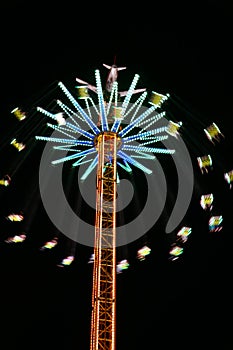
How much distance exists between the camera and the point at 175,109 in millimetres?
26797

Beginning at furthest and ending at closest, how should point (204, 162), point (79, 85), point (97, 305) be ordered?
1. point (204, 162)
2. point (79, 85)
3. point (97, 305)

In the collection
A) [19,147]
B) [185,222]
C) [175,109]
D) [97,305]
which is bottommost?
[97,305]

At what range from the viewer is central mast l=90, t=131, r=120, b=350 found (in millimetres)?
22737

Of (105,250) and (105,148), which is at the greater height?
(105,148)

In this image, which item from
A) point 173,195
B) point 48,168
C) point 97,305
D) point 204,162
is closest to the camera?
point 97,305

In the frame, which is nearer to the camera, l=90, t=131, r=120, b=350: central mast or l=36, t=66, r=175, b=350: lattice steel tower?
l=90, t=131, r=120, b=350: central mast

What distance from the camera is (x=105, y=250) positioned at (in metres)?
25.0

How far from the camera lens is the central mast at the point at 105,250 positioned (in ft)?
74.6

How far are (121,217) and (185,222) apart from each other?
4.29 m

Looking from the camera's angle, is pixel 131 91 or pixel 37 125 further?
pixel 37 125

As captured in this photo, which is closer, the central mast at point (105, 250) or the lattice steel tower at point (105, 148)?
the central mast at point (105, 250)

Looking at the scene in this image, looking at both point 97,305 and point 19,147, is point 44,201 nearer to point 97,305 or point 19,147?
point 19,147

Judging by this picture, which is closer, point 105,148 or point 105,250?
point 105,250

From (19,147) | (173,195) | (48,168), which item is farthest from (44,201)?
(173,195)
